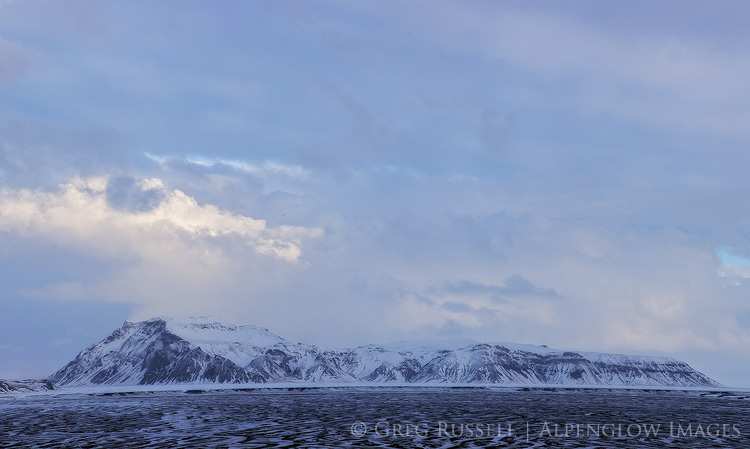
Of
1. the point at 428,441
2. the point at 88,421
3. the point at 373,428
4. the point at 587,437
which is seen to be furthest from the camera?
the point at 88,421

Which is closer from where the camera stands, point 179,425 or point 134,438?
point 134,438


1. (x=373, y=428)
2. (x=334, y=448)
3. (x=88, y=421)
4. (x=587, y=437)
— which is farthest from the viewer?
(x=88, y=421)

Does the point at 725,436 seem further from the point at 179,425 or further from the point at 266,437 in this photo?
the point at 179,425

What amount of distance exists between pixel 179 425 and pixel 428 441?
2891cm

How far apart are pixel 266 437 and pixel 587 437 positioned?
2466 cm

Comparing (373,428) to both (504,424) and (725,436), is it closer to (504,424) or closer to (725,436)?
(504,424)

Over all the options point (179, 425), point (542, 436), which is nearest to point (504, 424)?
point (542, 436)

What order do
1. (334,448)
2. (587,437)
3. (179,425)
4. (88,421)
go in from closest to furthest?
(334,448)
(587,437)
(179,425)
(88,421)

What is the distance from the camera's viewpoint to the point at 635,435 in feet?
182

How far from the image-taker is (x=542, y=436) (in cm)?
5378

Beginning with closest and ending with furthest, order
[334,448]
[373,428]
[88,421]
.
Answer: [334,448]
[373,428]
[88,421]

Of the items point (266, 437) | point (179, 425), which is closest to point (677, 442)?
point (266, 437)

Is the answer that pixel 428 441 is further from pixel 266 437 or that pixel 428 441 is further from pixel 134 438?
pixel 134 438

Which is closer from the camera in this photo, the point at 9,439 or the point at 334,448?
the point at 334,448
